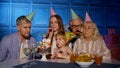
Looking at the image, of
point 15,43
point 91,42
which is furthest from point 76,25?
point 15,43

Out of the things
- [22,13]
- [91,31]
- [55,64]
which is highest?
[22,13]

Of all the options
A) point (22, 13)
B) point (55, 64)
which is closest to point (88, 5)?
point (22, 13)

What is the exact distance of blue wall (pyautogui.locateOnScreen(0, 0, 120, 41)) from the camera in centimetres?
379

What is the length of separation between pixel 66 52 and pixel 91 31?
1.22 feet

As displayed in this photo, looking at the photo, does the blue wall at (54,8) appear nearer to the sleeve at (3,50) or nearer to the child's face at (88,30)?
the sleeve at (3,50)

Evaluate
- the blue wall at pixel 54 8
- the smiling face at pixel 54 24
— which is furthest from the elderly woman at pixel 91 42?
the blue wall at pixel 54 8

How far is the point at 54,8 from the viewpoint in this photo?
3.90 m

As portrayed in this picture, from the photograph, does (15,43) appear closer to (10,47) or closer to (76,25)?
(10,47)

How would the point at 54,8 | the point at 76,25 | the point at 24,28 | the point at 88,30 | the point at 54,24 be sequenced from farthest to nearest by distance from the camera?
the point at 54,8
the point at 76,25
the point at 54,24
the point at 24,28
the point at 88,30

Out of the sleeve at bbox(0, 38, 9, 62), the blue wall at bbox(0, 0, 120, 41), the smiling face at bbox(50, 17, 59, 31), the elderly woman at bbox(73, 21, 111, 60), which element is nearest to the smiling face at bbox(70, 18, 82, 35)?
the smiling face at bbox(50, 17, 59, 31)

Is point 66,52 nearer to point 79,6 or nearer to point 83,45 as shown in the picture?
point 83,45

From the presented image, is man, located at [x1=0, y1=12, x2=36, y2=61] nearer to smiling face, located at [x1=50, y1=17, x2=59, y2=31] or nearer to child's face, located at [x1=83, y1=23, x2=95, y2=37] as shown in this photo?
smiling face, located at [x1=50, y1=17, x2=59, y2=31]

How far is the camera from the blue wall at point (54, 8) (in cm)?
379

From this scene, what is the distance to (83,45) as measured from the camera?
9.20 ft
